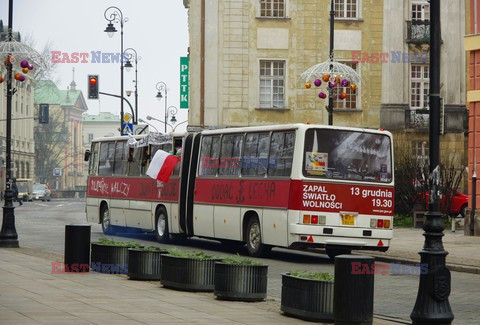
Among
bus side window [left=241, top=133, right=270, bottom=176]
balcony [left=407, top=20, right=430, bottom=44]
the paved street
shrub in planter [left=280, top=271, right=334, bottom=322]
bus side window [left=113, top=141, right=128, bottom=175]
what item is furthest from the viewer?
balcony [left=407, top=20, right=430, bottom=44]

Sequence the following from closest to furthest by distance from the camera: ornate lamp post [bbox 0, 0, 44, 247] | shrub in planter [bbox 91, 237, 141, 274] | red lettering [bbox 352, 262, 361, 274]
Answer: red lettering [bbox 352, 262, 361, 274] → shrub in planter [bbox 91, 237, 141, 274] → ornate lamp post [bbox 0, 0, 44, 247]

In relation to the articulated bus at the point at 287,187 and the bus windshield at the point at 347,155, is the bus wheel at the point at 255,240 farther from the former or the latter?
the bus windshield at the point at 347,155

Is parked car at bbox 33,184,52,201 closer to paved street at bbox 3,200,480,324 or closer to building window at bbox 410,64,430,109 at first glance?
building window at bbox 410,64,430,109

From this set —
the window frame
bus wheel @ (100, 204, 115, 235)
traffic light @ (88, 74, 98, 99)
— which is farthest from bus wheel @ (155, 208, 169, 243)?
the window frame

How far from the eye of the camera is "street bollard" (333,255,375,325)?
505 inches

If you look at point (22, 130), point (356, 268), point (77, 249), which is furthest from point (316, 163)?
point (22, 130)

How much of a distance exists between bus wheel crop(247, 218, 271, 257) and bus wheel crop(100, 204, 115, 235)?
10337 mm

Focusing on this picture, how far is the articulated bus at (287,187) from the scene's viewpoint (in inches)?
968

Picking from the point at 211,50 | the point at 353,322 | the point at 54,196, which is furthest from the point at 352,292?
the point at 54,196

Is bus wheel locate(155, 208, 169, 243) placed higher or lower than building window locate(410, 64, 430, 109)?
lower

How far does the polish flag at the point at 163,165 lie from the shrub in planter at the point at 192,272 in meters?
13.9

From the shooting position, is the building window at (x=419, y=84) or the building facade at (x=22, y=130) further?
the building facade at (x=22, y=130)

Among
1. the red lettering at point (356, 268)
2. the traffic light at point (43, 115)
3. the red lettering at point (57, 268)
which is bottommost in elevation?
the red lettering at point (57, 268)

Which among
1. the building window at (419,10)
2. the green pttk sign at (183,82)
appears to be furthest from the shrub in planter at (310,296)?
the green pttk sign at (183,82)
